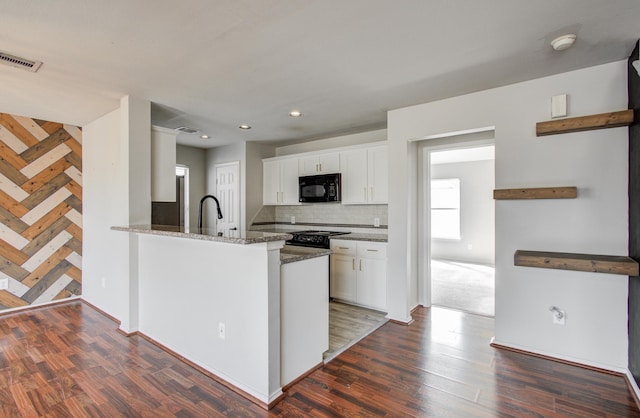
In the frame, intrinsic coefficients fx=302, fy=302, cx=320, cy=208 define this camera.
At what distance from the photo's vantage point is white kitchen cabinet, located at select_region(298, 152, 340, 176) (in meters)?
4.49

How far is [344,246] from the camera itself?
410 cm

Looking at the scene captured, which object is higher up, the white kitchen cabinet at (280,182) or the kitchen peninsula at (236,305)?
the white kitchen cabinet at (280,182)

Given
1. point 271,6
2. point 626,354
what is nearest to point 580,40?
point 271,6

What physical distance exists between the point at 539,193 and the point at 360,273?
2.15 meters

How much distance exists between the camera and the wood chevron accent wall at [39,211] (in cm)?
367

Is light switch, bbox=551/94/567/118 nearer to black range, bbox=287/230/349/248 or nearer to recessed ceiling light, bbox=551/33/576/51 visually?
recessed ceiling light, bbox=551/33/576/51

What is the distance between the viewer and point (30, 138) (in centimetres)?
381

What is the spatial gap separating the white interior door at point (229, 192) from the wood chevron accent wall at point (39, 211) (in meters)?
2.07

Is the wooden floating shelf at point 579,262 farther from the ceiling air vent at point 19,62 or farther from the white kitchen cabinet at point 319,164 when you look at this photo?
the ceiling air vent at point 19,62

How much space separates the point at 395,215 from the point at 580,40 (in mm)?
2082

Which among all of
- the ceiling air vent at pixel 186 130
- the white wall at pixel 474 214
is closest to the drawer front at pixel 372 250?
the ceiling air vent at pixel 186 130

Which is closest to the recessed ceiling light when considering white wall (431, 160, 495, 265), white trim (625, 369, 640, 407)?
white trim (625, 369, 640, 407)

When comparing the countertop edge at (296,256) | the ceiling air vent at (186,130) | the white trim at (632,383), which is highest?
the ceiling air vent at (186,130)

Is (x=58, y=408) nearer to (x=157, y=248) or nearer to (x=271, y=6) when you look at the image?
(x=157, y=248)
